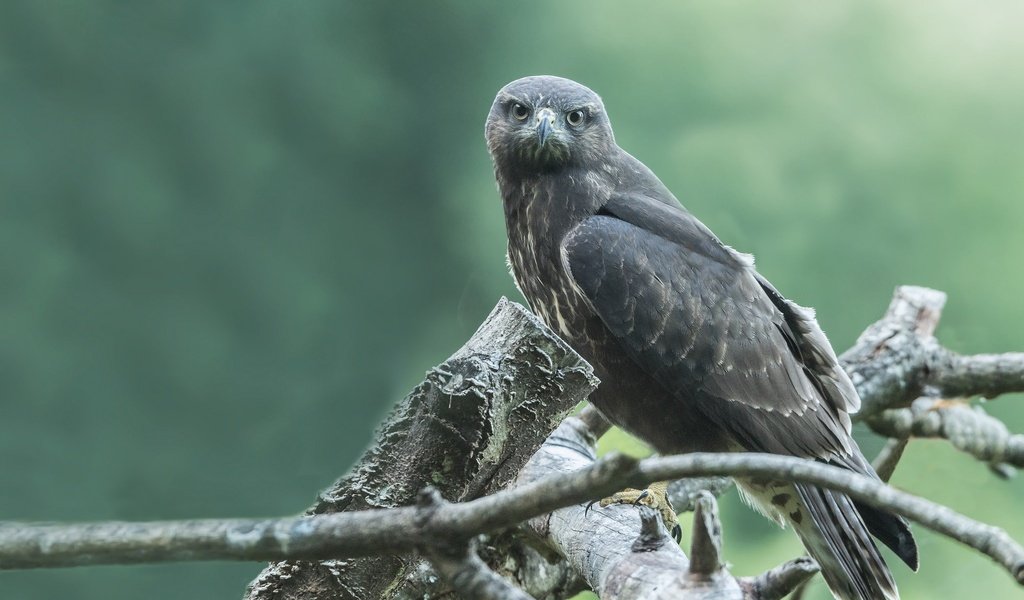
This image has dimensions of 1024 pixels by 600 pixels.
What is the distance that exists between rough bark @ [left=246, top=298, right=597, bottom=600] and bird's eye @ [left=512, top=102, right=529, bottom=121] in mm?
1395

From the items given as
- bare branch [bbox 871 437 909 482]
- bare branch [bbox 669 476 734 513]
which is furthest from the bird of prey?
bare branch [bbox 871 437 909 482]

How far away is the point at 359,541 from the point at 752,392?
202cm

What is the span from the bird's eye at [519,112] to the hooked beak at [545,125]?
9 centimetres

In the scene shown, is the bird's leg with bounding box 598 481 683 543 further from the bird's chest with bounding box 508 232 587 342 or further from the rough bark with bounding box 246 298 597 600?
the rough bark with bounding box 246 298 597 600

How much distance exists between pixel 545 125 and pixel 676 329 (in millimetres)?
805

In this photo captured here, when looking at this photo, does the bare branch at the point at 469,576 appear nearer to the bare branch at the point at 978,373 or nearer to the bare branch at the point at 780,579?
the bare branch at the point at 780,579

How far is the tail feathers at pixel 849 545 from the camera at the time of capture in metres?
2.82

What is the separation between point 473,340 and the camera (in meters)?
2.04

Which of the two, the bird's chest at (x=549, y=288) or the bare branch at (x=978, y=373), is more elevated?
the bare branch at (x=978, y=373)

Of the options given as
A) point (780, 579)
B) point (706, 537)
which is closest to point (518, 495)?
point (706, 537)

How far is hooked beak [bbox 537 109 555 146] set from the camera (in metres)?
3.18

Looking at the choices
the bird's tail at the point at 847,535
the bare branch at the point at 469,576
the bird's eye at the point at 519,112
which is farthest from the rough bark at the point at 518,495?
the bird's eye at the point at 519,112

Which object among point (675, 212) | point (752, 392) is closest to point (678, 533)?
point (752, 392)

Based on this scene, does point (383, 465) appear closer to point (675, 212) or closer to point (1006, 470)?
point (675, 212)
